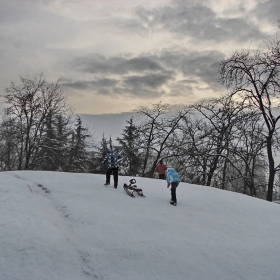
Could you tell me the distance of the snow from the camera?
221 inches

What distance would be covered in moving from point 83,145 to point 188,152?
1739cm

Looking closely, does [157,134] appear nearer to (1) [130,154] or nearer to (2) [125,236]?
(1) [130,154]

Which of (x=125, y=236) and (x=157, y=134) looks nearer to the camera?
(x=125, y=236)

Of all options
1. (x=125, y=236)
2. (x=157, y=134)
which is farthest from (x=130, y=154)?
(x=125, y=236)

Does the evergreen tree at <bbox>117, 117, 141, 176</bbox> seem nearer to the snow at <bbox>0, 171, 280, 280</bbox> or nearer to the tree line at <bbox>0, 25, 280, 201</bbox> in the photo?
the tree line at <bbox>0, 25, 280, 201</bbox>

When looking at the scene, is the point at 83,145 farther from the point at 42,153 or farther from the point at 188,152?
the point at 188,152

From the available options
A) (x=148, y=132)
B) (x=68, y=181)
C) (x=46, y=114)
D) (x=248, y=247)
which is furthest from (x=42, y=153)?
(x=248, y=247)

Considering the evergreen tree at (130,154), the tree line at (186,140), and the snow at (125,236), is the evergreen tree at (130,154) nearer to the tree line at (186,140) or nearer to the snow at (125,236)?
the tree line at (186,140)

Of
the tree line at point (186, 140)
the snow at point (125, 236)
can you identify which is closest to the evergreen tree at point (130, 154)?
the tree line at point (186, 140)

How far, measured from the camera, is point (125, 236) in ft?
23.7

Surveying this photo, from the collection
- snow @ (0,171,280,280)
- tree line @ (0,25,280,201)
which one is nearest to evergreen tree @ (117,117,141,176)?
tree line @ (0,25,280,201)

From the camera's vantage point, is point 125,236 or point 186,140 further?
point 186,140

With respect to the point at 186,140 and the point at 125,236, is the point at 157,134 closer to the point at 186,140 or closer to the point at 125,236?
the point at 186,140

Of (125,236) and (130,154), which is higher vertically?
(130,154)
